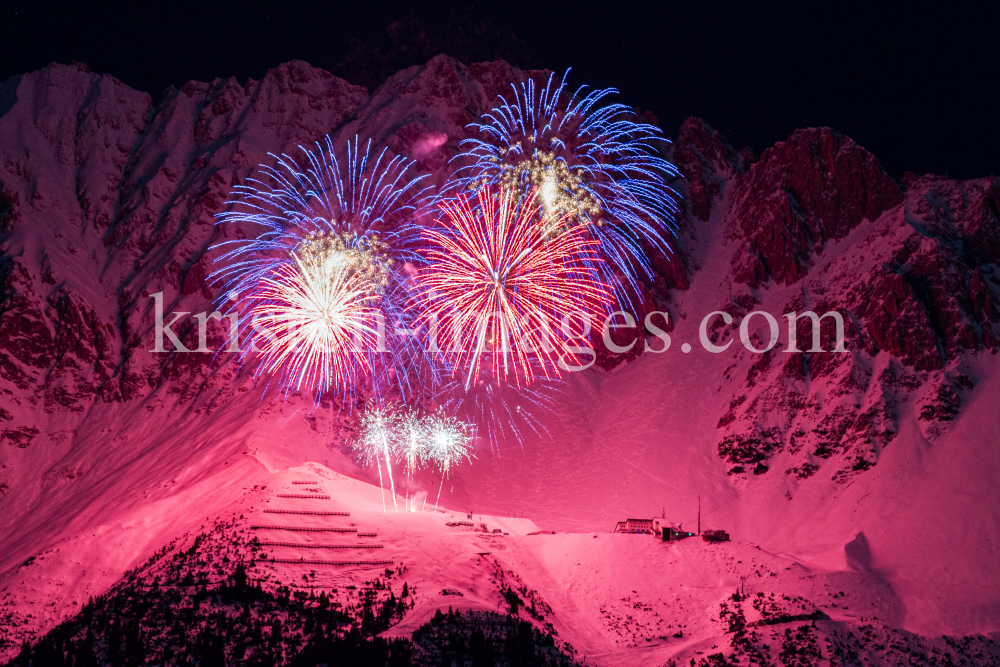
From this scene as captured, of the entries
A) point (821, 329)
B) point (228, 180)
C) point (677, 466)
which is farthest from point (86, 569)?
point (228, 180)

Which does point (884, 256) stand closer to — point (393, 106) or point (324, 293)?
point (324, 293)

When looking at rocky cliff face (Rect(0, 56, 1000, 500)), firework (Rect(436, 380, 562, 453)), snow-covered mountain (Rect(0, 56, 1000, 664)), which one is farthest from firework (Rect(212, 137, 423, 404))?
firework (Rect(436, 380, 562, 453))

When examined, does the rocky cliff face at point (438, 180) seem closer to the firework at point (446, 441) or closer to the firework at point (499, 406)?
the firework at point (499, 406)

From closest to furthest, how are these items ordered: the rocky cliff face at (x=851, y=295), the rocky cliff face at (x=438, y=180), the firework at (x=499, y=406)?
the rocky cliff face at (x=851, y=295) → the rocky cliff face at (x=438, y=180) → the firework at (x=499, y=406)

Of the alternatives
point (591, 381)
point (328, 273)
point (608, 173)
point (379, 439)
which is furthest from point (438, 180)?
point (328, 273)

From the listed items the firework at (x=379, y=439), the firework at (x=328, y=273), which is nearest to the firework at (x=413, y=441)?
the firework at (x=379, y=439)
